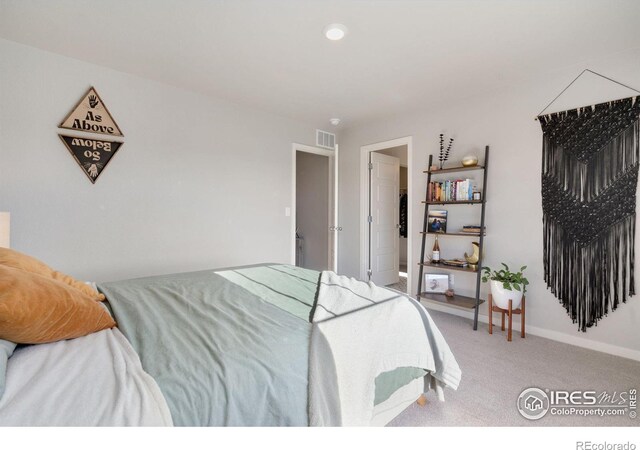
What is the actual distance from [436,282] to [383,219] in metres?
1.45

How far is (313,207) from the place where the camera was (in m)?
5.29

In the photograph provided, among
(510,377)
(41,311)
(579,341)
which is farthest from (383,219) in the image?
(41,311)

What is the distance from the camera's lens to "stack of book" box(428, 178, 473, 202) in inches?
127

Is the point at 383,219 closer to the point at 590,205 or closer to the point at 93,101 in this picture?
the point at 590,205

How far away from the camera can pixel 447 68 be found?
2.72 metres

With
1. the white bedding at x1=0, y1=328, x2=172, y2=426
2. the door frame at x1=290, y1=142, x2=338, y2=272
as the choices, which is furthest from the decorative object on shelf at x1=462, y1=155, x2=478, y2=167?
the white bedding at x1=0, y1=328, x2=172, y2=426

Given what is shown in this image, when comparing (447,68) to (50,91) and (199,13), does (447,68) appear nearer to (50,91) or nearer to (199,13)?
(199,13)

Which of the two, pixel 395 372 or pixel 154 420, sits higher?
pixel 154 420

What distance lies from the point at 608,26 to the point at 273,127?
3.17m

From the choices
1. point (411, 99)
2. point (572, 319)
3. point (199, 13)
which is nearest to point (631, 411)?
point (572, 319)

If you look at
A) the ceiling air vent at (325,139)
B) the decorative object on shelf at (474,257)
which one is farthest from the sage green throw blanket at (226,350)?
the ceiling air vent at (325,139)

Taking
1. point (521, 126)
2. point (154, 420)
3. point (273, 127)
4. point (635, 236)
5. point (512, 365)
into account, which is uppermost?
point (273, 127)

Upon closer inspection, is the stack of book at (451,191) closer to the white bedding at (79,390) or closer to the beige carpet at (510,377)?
the beige carpet at (510,377)

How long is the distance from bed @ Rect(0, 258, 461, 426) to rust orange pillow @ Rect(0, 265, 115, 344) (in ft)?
0.15
